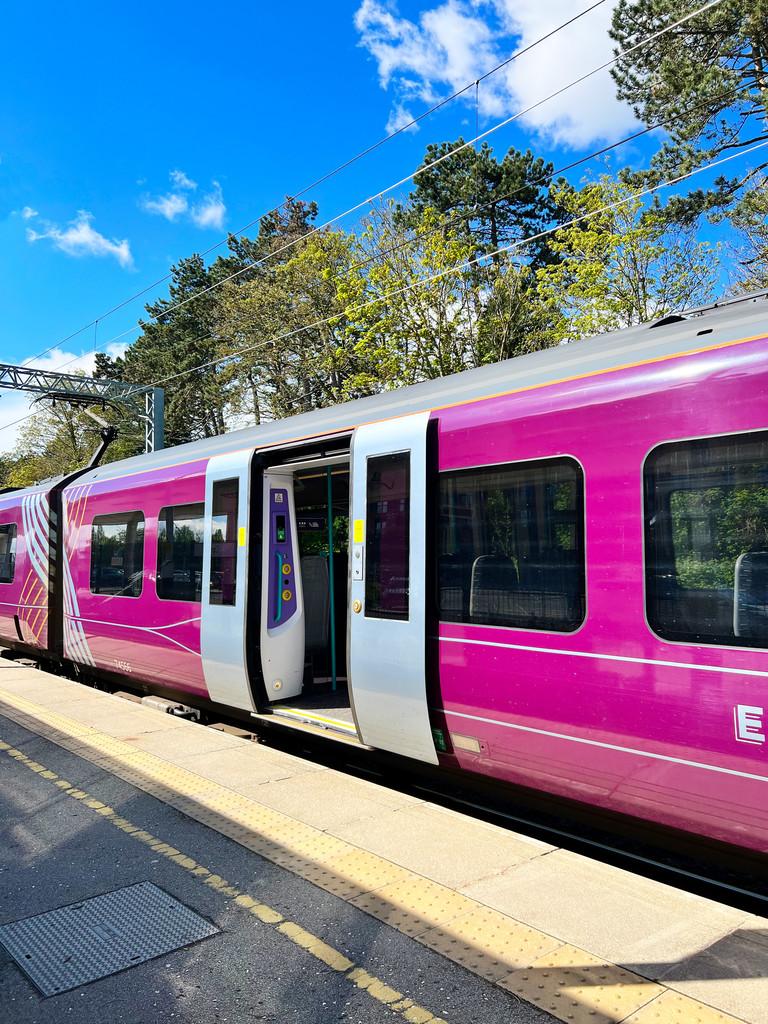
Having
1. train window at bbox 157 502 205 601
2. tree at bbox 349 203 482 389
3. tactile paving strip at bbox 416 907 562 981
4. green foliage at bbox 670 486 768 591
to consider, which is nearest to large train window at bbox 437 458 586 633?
green foliage at bbox 670 486 768 591

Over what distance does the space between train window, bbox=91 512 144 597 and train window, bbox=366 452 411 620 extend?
13.9ft

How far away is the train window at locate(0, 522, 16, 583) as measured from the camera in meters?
13.1

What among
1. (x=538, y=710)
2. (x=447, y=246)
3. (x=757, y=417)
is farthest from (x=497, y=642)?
(x=447, y=246)

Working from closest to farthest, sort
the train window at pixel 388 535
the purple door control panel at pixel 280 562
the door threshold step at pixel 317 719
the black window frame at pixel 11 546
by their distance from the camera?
the train window at pixel 388 535 → the door threshold step at pixel 317 719 → the purple door control panel at pixel 280 562 → the black window frame at pixel 11 546

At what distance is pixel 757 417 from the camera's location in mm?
3639

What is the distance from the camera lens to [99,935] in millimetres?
3562

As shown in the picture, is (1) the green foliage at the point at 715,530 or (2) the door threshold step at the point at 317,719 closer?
(1) the green foliage at the point at 715,530

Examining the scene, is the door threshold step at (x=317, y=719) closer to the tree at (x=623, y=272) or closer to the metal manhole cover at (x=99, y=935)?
the metal manhole cover at (x=99, y=935)

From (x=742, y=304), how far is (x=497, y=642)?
2.45 m

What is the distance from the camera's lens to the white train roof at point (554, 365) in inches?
158

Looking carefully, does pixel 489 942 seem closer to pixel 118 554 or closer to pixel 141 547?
pixel 141 547

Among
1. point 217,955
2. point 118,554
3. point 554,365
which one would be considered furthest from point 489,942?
point 118,554

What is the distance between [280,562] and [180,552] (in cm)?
146

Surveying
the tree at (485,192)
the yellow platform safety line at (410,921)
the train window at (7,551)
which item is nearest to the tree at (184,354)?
the tree at (485,192)
